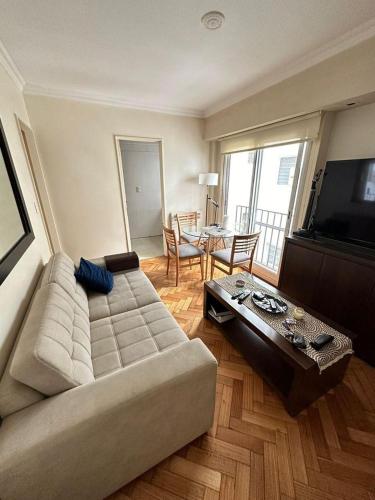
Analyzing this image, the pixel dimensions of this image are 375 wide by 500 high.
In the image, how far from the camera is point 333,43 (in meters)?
1.61

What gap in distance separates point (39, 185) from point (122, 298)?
80.8 inches

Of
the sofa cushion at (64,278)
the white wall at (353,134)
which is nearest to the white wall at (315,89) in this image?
the white wall at (353,134)

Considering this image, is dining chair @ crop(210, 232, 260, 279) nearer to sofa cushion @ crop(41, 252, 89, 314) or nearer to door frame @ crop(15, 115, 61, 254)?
sofa cushion @ crop(41, 252, 89, 314)

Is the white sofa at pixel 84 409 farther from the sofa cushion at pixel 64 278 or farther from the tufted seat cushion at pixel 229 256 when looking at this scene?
the tufted seat cushion at pixel 229 256

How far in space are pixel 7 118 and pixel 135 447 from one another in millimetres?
2496

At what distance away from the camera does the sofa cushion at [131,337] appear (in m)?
1.21

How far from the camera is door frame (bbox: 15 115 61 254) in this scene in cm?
242

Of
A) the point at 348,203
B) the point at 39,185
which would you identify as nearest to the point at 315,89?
the point at 348,203

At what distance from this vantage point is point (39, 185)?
8.65 feet

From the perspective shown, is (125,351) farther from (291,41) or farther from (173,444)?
(291,41)

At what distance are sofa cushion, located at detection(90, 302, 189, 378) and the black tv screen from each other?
1.79 m

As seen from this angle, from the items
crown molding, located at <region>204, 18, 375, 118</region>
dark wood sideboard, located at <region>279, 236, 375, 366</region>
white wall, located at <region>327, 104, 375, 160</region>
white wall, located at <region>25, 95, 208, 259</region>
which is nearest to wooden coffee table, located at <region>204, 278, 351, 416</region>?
dark wood sideboard, located at <region>279, 236, 375, 366</region>

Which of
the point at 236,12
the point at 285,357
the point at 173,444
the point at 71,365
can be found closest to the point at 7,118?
the point at 236,12

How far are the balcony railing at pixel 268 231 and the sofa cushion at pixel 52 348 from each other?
104 inches
